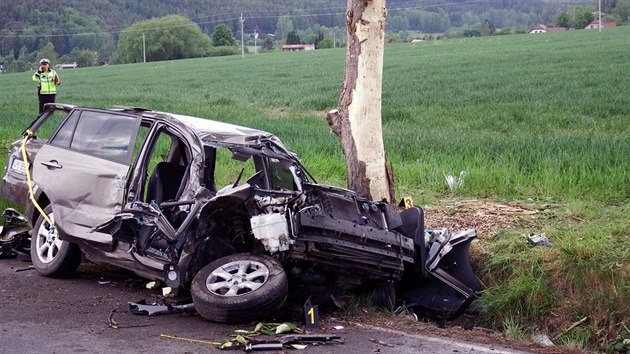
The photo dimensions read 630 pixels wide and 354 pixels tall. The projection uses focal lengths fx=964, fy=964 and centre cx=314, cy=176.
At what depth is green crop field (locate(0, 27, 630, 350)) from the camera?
322 inches

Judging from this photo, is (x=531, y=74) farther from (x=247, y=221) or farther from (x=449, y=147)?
(x=247, y=221)

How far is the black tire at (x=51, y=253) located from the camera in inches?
352

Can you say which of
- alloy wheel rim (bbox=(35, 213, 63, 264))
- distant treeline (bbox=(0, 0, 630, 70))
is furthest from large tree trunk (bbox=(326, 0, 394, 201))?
distant treeline (bbox=(0, 0, 630, 70))

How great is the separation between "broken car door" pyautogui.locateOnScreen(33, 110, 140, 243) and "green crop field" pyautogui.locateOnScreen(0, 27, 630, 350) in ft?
11.1

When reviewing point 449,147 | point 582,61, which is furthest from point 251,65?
point 449,147

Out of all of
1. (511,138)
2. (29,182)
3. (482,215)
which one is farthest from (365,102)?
(511,138)

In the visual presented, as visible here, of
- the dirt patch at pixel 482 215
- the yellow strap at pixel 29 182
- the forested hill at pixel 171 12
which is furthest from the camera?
the forested hill at pixel 171 12

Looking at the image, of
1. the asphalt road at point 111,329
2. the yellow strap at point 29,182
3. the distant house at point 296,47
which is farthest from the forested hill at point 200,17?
the asphalt road at point 111,329

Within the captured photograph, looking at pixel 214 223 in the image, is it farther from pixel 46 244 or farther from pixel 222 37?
pixel 222 37

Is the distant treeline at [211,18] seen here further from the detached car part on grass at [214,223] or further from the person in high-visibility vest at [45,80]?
the detached car part on grass at [214,223]

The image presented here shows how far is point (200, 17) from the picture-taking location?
14675cm

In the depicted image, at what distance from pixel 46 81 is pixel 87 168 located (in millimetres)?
14731

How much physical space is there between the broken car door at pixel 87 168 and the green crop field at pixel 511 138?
3.39m

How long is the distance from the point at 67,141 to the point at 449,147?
833 centimetres
